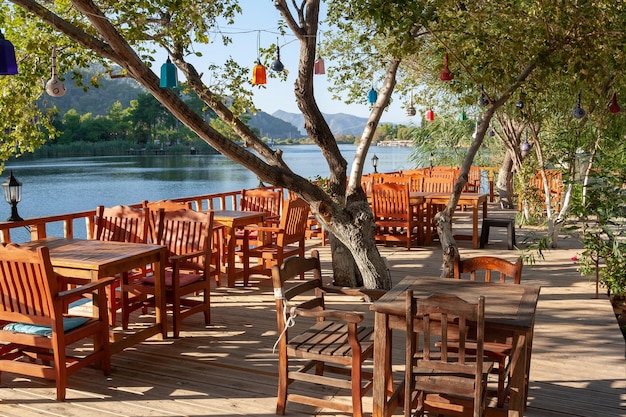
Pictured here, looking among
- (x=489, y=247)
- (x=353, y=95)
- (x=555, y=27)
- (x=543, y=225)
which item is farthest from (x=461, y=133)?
(x=555, y=27)

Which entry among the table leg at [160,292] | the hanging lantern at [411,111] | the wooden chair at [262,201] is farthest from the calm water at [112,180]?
the table leg at [160,292]

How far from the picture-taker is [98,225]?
5.68m

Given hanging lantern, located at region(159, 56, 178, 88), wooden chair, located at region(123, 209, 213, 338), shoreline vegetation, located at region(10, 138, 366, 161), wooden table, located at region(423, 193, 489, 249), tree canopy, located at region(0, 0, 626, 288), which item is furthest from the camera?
shoreline vegetation, located at region(10, 138, 366, 161)

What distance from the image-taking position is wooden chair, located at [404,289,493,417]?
2.87 meters

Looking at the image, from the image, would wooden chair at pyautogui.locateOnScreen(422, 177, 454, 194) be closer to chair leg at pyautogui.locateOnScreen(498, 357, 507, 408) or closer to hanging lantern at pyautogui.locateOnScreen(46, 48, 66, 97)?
hanging lantern at pyautogui.locateOnScreen(46, 48, 66, 97)

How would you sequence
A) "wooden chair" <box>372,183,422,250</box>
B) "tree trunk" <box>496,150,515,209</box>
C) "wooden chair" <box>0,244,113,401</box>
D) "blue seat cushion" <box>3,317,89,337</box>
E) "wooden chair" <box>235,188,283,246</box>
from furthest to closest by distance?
1. "tree trunk" <box>496,150,515,209</box>
2. "wooden chair" <box>372,183,422,250</box>
3. "wooden chair" <box>235,188,283,246</box>
4. "blue seat cushion" <box>3,317,89,337</box>
5. "wooden chair" <box>0,244,113,401</box>

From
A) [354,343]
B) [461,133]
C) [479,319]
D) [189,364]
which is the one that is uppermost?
[461,133]

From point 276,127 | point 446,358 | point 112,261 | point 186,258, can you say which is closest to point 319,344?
point 446,358

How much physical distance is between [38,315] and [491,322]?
2.57 m

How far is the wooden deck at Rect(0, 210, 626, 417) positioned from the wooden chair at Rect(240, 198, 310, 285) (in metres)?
0.73

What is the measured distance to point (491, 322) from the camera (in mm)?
3010

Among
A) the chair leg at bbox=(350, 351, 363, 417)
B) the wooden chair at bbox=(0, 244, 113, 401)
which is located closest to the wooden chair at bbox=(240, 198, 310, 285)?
the wooden chair at bbox=(0, 244, 113, 401)

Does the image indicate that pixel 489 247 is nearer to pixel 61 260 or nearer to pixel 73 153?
pixel 61 260

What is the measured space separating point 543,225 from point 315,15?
21.4 feet
